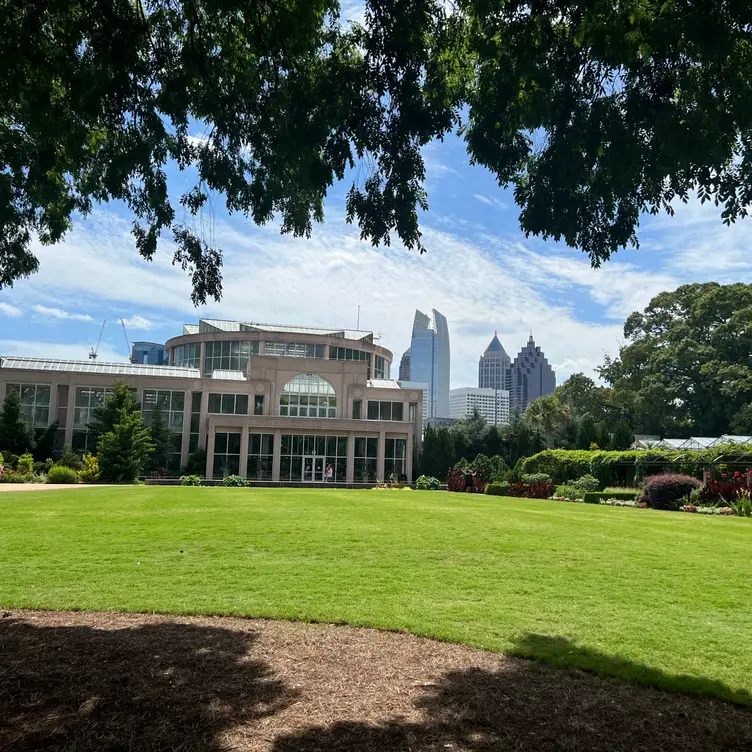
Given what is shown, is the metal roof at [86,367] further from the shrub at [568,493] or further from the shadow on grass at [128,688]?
the shadow on grass at [128,688]

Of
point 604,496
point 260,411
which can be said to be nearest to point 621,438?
point 604,496

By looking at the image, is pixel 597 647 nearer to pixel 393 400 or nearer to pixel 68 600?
pixel 68 600

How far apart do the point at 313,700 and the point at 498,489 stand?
3122 cm

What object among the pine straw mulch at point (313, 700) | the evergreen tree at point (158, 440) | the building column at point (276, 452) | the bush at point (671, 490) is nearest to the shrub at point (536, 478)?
the bush at point (671, 490)

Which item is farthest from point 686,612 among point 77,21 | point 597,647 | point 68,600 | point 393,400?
point 393,400

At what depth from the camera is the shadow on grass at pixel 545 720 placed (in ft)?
14.2

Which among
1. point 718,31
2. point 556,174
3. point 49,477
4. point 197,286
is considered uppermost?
point 718,31

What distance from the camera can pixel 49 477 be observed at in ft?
115

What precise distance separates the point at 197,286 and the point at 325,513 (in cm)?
1005

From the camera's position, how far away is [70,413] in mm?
48500

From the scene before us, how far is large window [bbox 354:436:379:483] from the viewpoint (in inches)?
1902

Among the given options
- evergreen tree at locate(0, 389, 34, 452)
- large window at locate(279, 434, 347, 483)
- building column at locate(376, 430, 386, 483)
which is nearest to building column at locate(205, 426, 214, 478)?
large window at locate(279, 434, 347, 483)

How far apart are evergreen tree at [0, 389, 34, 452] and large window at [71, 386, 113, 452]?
5007mm

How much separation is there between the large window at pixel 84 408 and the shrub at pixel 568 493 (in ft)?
104
